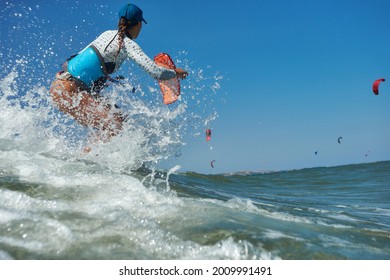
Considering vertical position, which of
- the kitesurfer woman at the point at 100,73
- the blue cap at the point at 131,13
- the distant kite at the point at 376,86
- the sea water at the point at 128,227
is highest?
the distant kite at the point at 376,86

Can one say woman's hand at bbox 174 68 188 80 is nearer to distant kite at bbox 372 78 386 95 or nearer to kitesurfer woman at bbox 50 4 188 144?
kitesurfer woman at bbox 50 4 188 144

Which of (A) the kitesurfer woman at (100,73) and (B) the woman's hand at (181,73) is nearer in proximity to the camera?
(A) the kitesurfer woman at (100,73)

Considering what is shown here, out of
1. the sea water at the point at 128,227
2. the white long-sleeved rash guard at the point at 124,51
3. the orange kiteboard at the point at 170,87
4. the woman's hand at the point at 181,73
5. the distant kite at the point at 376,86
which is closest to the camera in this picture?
the sea water at the point at 128,227

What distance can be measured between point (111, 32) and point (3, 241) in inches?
142

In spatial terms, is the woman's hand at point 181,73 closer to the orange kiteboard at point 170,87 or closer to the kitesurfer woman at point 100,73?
the orange kiteboard at point 170,87

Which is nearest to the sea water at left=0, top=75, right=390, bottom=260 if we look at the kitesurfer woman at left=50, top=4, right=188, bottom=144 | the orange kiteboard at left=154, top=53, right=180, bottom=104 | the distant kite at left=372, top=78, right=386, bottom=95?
the kitesurfer woman at left=50, top=4, right=188, bottom=144

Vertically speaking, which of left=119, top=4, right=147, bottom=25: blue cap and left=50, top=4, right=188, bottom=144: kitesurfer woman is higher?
left=119, top=4, right=147, bottom=25: blue cap

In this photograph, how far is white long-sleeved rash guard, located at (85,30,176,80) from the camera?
5195mm

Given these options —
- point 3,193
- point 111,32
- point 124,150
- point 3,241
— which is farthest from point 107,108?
point 3,241

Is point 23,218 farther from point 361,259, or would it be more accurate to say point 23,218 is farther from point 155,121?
point 155,121

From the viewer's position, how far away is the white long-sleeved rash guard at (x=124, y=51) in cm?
520

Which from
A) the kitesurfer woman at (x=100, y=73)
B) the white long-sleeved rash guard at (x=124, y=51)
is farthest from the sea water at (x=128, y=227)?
the white long-sleeved rash guard at (x=124, y=51)

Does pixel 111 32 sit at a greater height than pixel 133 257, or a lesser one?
greater

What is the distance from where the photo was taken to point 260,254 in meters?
2.38
